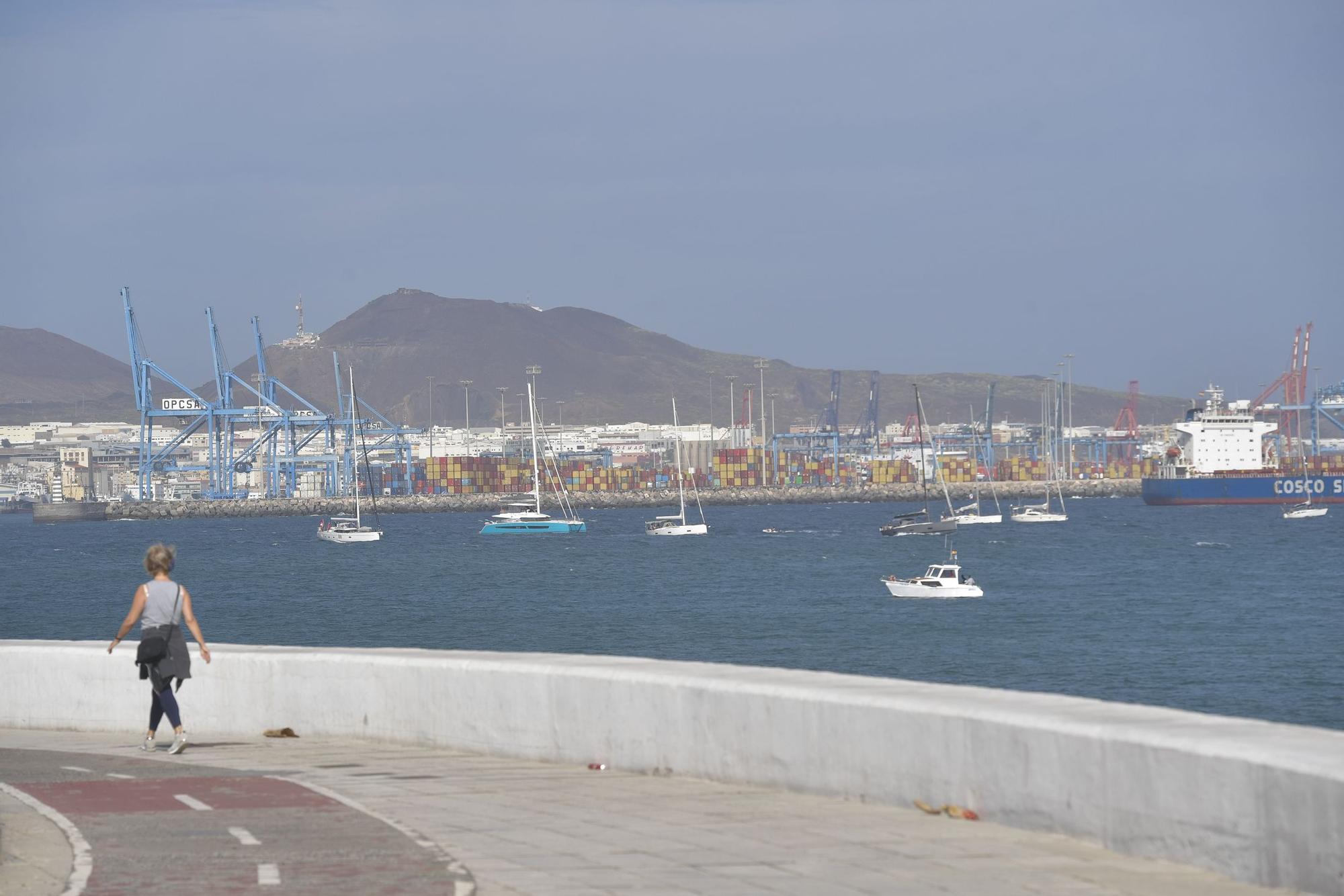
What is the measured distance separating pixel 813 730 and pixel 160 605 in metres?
4.09

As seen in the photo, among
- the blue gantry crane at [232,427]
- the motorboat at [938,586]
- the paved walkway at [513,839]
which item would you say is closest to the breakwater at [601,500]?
the blue gantry crane at [232,427]

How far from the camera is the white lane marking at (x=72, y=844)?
21.4 ft

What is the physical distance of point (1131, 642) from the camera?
4169cm

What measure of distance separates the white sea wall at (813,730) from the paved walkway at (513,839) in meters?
0.13

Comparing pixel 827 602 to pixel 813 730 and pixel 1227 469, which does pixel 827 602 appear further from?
pixel 1227 469

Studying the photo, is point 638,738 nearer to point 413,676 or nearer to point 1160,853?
point 413,676

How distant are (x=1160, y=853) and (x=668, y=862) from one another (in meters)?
1.79

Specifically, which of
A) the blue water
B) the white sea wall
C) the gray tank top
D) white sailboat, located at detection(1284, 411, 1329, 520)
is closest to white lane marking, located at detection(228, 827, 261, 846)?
the white sea wall

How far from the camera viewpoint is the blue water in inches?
1453

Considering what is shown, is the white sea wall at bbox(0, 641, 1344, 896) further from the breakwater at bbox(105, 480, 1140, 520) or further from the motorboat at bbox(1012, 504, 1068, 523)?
the breakwater at bbox(105, 480, 1140, 520)

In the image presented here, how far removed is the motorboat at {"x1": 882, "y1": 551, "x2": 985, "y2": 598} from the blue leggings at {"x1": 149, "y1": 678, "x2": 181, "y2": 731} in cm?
4377

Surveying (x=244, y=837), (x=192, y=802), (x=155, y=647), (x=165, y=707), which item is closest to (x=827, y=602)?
(x=165, y=707)

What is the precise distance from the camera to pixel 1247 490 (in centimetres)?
13200

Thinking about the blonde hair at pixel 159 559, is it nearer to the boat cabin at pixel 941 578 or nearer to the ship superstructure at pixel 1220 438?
the boat cabin at pixel 941 578
